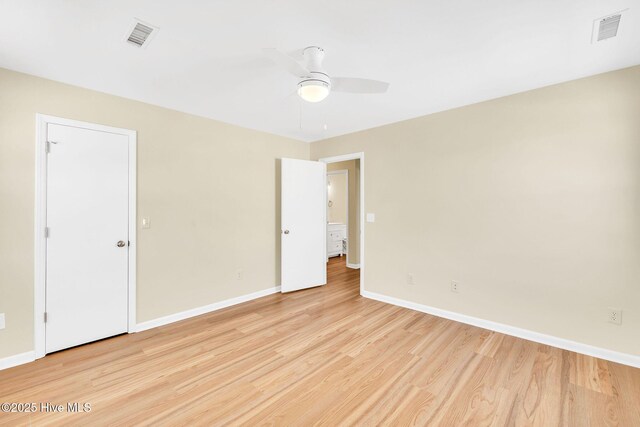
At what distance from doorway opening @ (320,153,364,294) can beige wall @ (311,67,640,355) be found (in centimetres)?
80

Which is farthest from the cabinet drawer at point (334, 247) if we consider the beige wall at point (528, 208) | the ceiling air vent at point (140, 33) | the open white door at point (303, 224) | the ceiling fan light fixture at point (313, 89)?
the ceiling air vent at point (140, 33)

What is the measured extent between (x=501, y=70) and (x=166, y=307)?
407 centimetres

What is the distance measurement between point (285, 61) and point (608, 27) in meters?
2.09

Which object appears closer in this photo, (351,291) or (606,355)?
(606,355)

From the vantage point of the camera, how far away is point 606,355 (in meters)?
2.37

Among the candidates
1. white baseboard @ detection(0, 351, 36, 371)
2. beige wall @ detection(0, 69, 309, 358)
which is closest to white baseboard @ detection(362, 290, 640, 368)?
beige wall @ detection(0, 69, 309, 358)

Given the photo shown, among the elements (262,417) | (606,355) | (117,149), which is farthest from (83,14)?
(606,355)

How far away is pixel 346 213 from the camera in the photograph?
6.07m

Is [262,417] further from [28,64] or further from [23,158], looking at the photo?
[28,64]

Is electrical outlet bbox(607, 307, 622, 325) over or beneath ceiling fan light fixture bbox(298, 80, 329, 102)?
beneath

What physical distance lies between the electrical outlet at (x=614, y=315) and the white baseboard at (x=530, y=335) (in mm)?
255

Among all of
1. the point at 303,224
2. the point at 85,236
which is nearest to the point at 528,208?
the point at 303,224

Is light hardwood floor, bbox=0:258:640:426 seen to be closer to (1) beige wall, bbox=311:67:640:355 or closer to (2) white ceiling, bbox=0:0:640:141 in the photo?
(1) beige wall, bbox=311:67:640:355

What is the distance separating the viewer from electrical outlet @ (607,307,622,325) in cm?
234
